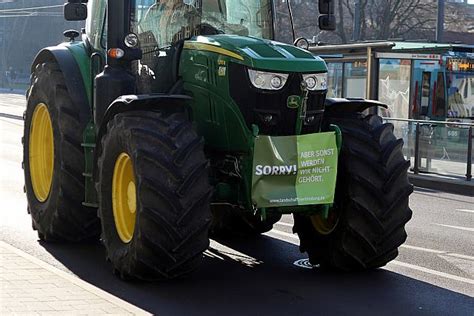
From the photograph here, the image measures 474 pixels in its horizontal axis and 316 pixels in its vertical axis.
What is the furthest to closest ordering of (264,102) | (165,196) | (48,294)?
(264,102) < (165,196) < (48,294)

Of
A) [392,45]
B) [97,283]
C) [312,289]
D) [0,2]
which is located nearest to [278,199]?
[312,289]

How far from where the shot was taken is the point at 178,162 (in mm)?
7461

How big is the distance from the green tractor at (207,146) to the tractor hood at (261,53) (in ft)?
0.04

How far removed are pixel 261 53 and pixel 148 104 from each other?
1079mm

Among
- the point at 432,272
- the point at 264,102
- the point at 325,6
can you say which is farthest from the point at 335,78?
the point at 264,102

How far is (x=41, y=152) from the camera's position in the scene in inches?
413

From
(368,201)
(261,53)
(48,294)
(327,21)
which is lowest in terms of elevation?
(48,294)

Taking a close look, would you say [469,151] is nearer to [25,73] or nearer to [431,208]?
[431,208]

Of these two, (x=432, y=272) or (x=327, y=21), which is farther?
(x=327, y=21)

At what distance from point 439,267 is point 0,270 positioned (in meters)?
4.22

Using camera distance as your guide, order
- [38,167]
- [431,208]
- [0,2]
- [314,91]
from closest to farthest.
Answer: [314,91] < [38,167] < [431,208] < [0,2]

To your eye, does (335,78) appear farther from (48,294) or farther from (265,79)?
(48,294)

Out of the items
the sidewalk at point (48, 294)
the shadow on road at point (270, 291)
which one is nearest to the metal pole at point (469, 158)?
the shadow on road at point (270, 291)

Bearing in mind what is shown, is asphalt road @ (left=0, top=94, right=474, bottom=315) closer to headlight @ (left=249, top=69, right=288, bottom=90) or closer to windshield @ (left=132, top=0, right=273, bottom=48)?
headlight @ (left=249, top=69, right=288, bottom=90)
